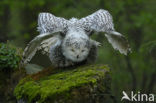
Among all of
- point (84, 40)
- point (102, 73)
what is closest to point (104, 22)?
point (84, 40)

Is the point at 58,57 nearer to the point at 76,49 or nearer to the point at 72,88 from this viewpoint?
the point at 76,49

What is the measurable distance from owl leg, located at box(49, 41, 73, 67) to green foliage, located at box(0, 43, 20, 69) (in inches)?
38.2

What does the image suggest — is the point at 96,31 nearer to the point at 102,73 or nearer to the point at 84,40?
the point at 84,40

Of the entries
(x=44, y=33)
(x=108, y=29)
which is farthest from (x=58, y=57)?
(x=108, y=29)

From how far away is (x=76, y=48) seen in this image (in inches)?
245

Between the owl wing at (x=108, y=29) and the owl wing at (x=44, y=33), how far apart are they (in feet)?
1.61

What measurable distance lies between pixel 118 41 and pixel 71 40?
1.04 meters

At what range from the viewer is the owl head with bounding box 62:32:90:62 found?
→ 624 cm

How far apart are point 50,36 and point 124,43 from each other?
1481mm

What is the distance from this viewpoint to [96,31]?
Answer: 22.4ft

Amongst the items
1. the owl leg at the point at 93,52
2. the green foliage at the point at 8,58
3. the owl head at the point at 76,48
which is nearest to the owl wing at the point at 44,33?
the owl head at the point at 76,48

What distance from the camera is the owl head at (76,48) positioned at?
20.5 feet

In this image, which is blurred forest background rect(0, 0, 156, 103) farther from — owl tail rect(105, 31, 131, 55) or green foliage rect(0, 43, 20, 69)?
owl tail rect(105, 31, 131, 55)

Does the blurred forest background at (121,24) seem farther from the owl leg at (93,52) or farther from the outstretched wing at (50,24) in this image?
the outstretched wing at (50,24)
